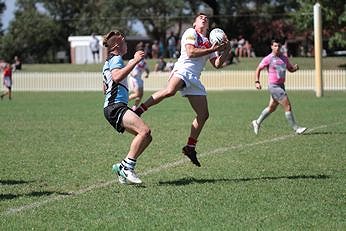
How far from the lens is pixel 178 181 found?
8906mm

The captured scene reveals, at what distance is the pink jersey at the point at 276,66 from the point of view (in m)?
15.1

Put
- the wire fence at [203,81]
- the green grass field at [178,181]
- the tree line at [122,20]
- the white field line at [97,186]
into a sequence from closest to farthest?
the green grass field at [178,181] → the white field line at [97,186] → the wire fence at [203,81] → the tree line at [122,20]

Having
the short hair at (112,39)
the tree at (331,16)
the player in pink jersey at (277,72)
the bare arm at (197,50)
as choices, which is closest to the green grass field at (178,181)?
the player in pink jersey at (277,72)

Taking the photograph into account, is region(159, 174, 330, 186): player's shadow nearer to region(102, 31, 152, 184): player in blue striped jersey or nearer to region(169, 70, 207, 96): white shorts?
region(102, 31, 152, 184): player in blue striped jersey

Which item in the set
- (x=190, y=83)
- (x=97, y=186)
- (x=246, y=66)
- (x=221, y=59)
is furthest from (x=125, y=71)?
(x=246, y=66)

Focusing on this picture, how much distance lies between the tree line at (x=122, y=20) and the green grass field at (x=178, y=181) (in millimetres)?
47122

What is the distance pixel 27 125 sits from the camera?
18.1m

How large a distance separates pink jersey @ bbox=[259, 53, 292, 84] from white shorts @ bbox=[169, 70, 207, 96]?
221 inches

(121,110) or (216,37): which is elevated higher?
(216,37)

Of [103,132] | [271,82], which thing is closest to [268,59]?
[271,82]

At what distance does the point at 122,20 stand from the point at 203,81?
34107mm

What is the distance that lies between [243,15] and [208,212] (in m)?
62.3

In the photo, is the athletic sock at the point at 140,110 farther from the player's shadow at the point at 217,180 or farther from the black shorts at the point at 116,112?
the player's shadow at the point at 217,180

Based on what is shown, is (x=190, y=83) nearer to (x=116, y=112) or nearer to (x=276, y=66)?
(x=116, y=112)
